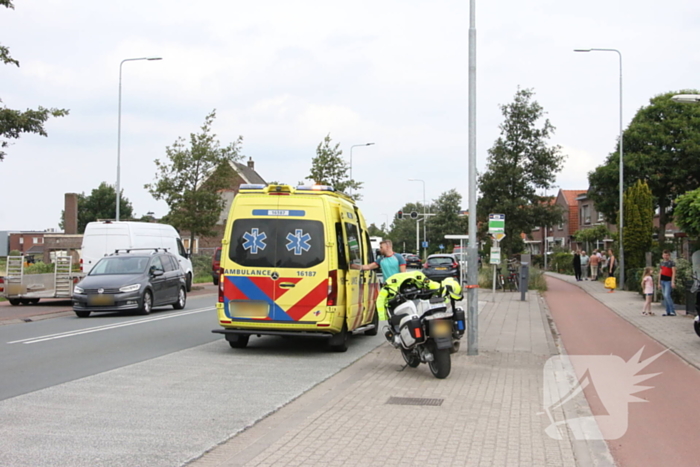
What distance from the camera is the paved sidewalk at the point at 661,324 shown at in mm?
12407

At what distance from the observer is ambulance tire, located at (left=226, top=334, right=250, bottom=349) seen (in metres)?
11.6

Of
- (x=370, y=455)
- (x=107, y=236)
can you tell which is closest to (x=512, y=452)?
(x=370, y=455)

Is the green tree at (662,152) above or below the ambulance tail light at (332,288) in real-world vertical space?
above

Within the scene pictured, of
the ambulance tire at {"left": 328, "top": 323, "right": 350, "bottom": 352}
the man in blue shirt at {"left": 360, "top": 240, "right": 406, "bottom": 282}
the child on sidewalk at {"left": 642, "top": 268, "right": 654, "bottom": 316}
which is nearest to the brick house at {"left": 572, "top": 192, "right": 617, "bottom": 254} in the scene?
the child on sidewalk at {"left": 642, "top": 268, "right": 654, "bottom": 316}

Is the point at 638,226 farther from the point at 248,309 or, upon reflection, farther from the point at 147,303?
the point at 248,309

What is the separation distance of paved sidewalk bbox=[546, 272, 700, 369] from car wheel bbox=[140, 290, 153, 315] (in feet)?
37.6

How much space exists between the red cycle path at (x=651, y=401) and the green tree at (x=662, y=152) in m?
21.5

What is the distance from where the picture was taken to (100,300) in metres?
17.1

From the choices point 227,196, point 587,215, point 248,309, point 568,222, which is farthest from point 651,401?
point 568,222

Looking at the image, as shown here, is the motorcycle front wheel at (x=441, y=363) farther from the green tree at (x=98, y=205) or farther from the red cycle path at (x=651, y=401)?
the green tree at (x=98, y=205)

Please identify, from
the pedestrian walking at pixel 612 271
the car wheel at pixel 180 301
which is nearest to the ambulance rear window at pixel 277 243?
the car wheel at pixel 180 301

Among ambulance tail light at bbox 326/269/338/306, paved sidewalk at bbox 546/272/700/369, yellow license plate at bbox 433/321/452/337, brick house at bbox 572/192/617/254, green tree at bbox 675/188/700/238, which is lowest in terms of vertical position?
paved sidewalk at bbox 546/272/700/369

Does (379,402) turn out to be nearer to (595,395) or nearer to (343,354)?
(595,395)

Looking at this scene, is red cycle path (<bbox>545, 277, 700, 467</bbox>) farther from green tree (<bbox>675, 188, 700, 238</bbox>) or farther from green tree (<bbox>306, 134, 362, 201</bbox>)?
green tree (<bbox>306, 134, 362, 201</bbox>)
